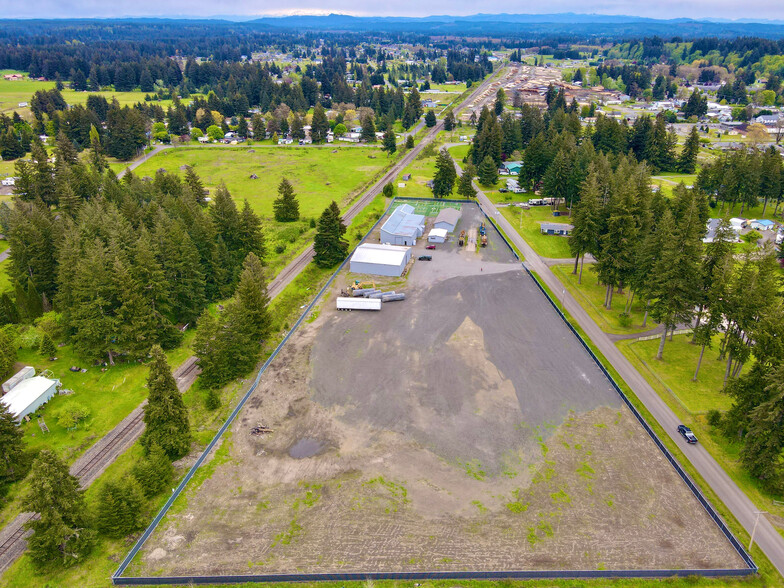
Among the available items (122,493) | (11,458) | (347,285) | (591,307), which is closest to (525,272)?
(591,307)

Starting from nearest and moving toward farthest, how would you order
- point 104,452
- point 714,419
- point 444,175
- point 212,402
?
point 104,452, point 714,419, point 212,402, point 444,175

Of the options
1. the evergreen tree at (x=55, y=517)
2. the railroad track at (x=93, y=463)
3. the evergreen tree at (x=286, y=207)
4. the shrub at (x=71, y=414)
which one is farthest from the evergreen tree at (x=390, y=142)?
the evergreen tree at (x=55, y=517)

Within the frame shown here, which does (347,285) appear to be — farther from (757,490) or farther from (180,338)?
(757,490)

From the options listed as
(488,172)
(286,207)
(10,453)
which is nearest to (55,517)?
(10,453)

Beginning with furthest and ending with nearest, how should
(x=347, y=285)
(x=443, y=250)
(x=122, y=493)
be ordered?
(x=443, y=250), (x=347, y=285), (x=122, y=493)

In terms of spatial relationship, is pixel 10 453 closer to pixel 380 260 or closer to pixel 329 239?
pixel 329 239

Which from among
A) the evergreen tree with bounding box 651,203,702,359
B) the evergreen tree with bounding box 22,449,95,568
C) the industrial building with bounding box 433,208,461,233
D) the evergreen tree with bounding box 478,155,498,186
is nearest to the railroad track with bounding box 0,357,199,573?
the evergreen tree with bounding box 22,449,95,568

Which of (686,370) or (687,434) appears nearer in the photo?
(687,434)
